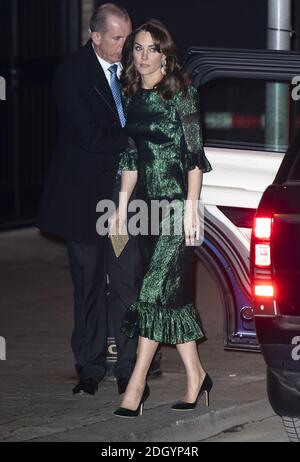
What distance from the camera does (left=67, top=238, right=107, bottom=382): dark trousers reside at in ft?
25.1

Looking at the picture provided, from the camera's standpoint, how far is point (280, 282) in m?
6.30

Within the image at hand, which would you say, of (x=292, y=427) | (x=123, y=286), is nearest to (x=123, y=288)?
(x=123, y=286)

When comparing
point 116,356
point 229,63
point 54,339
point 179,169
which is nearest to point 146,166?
point 179,169

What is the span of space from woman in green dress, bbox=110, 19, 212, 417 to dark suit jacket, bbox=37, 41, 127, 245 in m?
0.36

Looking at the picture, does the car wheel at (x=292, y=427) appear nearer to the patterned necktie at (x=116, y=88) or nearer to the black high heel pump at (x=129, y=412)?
the black high heel pump at (x=129, y=412)

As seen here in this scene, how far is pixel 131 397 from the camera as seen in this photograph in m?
7.10

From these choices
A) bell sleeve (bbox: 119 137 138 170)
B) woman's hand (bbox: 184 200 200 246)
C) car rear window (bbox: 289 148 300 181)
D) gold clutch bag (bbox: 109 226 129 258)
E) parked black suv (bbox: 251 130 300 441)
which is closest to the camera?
parked black suv (bbox: 251 130 300 441)

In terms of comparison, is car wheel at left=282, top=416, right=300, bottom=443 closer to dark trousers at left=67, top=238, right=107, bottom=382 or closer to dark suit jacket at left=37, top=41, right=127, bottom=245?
dark trousers at left=67, top=238, right=107, bottom=382

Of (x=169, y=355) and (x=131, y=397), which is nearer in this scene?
(x=131, y=397)

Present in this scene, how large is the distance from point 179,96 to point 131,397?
1506 millimetres

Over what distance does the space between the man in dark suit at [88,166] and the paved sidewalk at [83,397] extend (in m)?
0.28

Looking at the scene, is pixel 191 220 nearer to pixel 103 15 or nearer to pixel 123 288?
pixel 123 288

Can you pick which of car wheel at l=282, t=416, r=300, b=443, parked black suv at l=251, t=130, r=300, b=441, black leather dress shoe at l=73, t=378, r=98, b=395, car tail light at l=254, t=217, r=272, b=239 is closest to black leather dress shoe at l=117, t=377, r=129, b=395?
black leather dress shoe at l=73, t=378, r=98, b=395
